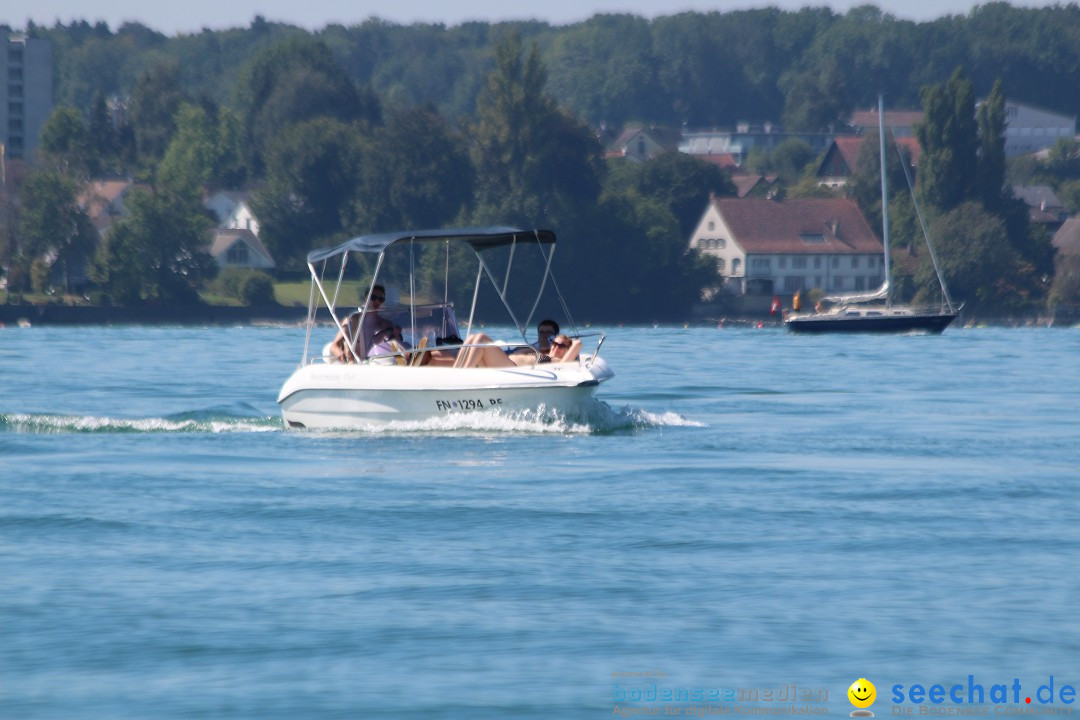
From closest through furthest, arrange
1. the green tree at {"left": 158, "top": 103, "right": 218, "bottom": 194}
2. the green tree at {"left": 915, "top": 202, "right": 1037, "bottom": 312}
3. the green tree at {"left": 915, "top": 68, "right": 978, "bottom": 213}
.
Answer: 1. the green tree at {"left": 915, "top": 202, "right": 1037, "bottom": 312}
2. the green tree at {"left": 915, "top": 68, "right": 978, "bottom": 213}
3. the green tree at {"left": 158, "top": 103, "right": 218, "bottom": 194}

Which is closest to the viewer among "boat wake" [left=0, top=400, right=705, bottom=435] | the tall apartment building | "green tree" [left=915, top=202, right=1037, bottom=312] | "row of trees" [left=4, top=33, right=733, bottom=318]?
"boat wake" [left=0, top=400, right=705, bottom=435]

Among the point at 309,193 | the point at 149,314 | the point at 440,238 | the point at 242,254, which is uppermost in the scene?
the point at 309,193

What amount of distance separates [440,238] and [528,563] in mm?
10788

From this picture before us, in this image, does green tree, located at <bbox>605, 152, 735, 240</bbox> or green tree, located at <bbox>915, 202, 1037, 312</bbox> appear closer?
green tree, located at <bbox>915, 202, 1037, 312</bbox>

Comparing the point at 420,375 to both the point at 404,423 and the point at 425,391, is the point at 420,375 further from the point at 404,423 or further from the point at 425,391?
the point at 404,423

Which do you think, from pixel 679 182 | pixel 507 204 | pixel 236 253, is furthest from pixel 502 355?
pixel 679 182

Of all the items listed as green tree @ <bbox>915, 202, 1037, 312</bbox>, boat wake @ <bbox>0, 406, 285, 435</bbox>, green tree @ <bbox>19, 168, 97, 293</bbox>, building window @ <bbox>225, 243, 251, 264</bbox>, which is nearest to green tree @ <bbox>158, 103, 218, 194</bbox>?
building window @ <bbox>225, 243, 251, 264</bbox>

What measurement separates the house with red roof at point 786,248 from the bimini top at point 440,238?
313 feet

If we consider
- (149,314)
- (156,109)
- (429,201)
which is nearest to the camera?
(149,314)

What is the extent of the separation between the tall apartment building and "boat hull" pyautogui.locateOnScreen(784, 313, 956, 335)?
10800 cm

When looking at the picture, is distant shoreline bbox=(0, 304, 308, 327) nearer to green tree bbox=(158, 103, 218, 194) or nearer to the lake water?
green tree bbox=(158, 103, 218, 194)

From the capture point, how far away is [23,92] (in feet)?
571

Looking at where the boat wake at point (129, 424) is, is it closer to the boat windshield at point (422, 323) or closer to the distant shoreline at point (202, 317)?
the boat windshield at point (422, 323)

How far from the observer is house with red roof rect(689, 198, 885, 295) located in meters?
123
